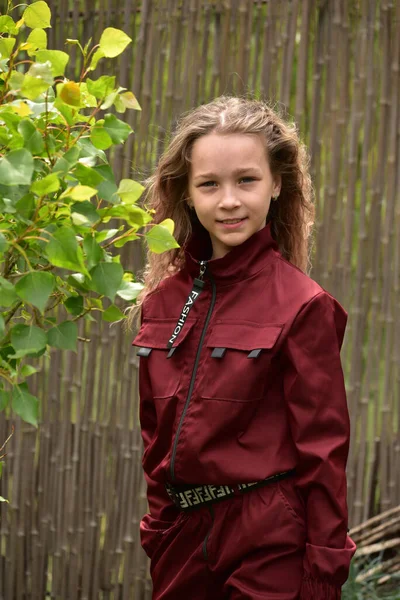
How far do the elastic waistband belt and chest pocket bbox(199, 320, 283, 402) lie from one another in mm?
170

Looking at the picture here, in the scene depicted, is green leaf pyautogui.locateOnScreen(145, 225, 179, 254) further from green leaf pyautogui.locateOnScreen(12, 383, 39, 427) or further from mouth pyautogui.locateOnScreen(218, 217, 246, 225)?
mouth pyautogui.locateOnScreen(218, 217, 246, 225)

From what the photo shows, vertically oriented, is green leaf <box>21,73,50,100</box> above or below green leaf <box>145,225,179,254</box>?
above

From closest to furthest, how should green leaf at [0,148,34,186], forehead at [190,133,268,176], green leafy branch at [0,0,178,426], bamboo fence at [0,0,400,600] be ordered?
green leaf at [0,148,34,186], green leafy branch at [0,0,178,426], forehead at [190,133,268,176], bamboo fence at [0,0,400,600]

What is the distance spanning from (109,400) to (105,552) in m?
0.55

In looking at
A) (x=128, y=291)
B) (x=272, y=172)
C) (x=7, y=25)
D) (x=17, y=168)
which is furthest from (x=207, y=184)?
(x=17, y=168)

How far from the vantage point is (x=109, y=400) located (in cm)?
352

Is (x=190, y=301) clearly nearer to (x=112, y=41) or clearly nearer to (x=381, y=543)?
(x=112, y=41)

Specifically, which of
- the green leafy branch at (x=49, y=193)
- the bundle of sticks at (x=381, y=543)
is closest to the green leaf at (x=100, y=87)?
the green leafy branch at (x=49, y=193)

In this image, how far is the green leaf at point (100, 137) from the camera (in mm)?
1598

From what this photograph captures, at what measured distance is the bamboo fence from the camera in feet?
10.6

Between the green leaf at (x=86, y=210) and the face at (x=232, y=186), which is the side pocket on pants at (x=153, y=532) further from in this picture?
the green leaf at (x=86, y=210)

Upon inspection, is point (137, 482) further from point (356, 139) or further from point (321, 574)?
point (321, 574)

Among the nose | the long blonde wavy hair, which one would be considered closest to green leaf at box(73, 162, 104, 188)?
the nose

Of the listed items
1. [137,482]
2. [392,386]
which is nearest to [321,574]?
[392,386]
